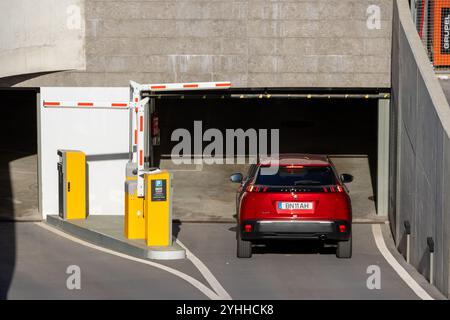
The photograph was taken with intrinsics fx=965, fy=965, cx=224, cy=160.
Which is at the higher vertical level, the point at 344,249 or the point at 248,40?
the point at 248,40

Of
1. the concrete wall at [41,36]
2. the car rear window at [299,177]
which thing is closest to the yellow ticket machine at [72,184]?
the concrete wall at [41,36]

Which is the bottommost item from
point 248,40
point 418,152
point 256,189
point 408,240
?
point 408,240

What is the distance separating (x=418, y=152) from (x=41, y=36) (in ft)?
26.7

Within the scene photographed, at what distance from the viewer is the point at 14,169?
25.3 meters

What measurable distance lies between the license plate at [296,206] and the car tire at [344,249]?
952 mm

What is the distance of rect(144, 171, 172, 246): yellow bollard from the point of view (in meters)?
15.2

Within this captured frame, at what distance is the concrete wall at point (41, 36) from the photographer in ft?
57.6

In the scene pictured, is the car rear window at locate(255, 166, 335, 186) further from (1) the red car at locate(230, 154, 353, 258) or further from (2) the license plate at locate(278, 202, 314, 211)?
(2) the license plate at locate(278, 202, 314, 211)

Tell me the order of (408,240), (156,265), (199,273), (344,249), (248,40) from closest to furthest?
1. (199,273)
2. (156,265)
3. (344,249)
4. (408,240)
5. (248,40)

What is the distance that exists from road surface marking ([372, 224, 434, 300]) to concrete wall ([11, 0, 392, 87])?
127 inches

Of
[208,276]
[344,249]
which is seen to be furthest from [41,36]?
[344,249]

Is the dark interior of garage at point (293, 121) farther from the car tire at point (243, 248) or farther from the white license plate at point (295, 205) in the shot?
the white license plate at point (295, 205)

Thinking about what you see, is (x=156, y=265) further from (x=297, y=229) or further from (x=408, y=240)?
(x=408, y=240)

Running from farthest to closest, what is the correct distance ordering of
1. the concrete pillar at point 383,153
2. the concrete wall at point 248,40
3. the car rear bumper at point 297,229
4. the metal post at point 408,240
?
the concrete pillar at point 383,153
the concrete wall at point 248,40
the metal post at point 408,240
the car rear bumper at point 297,229
